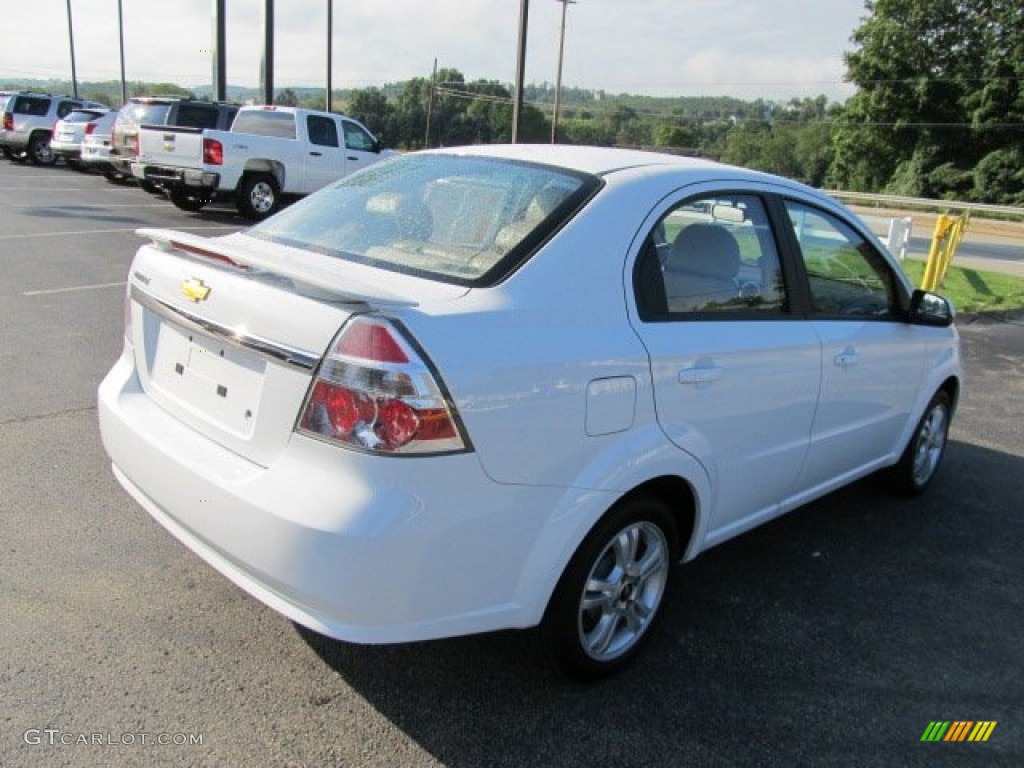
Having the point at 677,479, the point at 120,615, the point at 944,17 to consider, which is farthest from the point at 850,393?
the point at 944,17

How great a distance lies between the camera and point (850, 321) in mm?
3873

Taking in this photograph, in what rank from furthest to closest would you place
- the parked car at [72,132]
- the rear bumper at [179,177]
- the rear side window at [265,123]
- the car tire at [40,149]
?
1. the car tire at [40,149]
2. the parked car at [72,132]
3. the rear side window at [265,123]
4. the rear bumper at [179,177]

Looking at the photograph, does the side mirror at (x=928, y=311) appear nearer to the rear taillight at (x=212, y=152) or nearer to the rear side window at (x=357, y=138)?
the rear taillight at (x=212, y=152)

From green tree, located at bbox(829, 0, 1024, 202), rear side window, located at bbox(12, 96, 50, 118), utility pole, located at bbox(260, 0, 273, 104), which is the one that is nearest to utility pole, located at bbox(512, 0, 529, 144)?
utility pole, located at bbox(260, 0, 273, 104)

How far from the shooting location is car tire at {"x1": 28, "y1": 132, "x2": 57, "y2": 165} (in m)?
24.8

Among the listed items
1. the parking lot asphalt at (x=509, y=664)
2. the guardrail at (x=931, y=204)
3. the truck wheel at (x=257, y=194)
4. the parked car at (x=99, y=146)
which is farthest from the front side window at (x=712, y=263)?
the guardrail at (x=931, y=204)

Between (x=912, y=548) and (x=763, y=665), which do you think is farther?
(x=912, y=548)

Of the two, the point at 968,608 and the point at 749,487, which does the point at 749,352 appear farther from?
the point at 968,608

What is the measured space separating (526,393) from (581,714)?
3.63ft

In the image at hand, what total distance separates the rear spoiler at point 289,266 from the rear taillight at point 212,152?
40.7 feet

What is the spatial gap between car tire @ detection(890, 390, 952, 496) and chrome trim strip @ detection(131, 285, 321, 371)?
3544mm

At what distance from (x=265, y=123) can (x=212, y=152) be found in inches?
62.9

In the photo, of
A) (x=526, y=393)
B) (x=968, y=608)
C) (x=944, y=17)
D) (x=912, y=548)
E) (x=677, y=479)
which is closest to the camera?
(x=526, y=393)

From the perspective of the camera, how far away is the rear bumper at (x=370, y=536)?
7.39 ft
